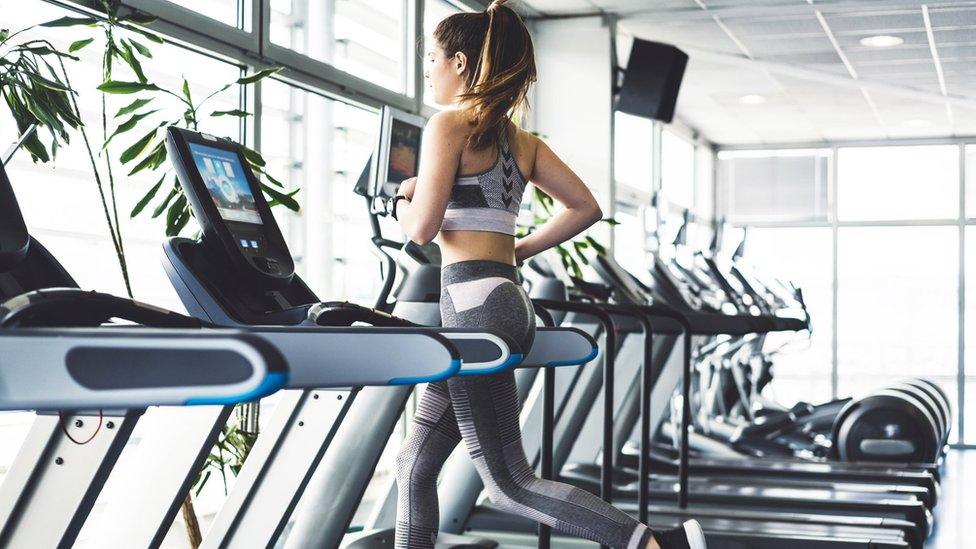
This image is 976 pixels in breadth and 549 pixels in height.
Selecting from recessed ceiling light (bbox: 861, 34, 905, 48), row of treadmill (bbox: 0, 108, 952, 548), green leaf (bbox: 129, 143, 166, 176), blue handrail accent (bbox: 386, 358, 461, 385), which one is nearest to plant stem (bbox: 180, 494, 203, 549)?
row of treadmill (bbox: 0, 108, 952, 548)

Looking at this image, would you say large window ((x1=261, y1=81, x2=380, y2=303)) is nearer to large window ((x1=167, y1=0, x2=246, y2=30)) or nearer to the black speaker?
large window ((x1=167, y1=0, x2=246, y2=30))

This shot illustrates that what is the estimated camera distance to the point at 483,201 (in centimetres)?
211

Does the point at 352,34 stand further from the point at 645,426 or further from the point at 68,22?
the point at 68,22

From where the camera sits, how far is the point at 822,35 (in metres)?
6.80

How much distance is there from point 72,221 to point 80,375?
2.43 m

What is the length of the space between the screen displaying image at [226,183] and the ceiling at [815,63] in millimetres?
4542

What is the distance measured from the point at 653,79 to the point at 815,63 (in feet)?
5.56

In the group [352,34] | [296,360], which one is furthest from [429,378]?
[352,34]

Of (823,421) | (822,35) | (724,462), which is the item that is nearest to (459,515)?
(724,462)

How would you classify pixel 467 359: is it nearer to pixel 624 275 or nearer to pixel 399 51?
pixel 624 275

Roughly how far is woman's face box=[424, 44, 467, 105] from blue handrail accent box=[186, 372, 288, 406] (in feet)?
3.78

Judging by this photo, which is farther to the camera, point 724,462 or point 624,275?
point 724,462

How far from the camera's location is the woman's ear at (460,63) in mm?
2119

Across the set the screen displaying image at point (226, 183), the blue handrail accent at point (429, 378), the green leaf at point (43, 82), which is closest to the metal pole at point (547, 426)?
the screen displaying image at point (226, 183)
